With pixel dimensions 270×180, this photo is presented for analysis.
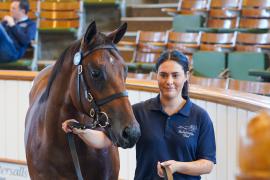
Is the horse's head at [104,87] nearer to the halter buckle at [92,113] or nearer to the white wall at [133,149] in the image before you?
the halter buckle at [92,113]

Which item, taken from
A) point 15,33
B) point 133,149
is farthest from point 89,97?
point 15,33

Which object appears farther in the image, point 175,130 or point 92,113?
point 92,113

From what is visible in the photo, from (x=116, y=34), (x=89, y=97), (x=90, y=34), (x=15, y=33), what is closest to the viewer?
(x=89, y=97)

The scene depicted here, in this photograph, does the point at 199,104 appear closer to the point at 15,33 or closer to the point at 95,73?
the point at 95,73

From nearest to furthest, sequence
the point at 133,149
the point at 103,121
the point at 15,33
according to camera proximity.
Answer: the point at 103,121
the point at 133,149
the point at 15,33

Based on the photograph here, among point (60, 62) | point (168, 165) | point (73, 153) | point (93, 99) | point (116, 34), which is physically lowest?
point (73, 153)

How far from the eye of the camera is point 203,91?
3238 millimetres

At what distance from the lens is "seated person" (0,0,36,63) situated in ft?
23.6

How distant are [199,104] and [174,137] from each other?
1317 millimetres

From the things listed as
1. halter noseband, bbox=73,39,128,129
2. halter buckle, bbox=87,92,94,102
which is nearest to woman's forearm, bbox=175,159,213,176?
halter noseband, bbox=73,39,128,129

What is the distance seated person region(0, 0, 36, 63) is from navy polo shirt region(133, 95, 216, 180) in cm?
546

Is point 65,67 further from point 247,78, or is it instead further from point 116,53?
point 247,78

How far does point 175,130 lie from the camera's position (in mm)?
1953

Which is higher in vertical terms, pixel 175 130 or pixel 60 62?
pixel 60 62
